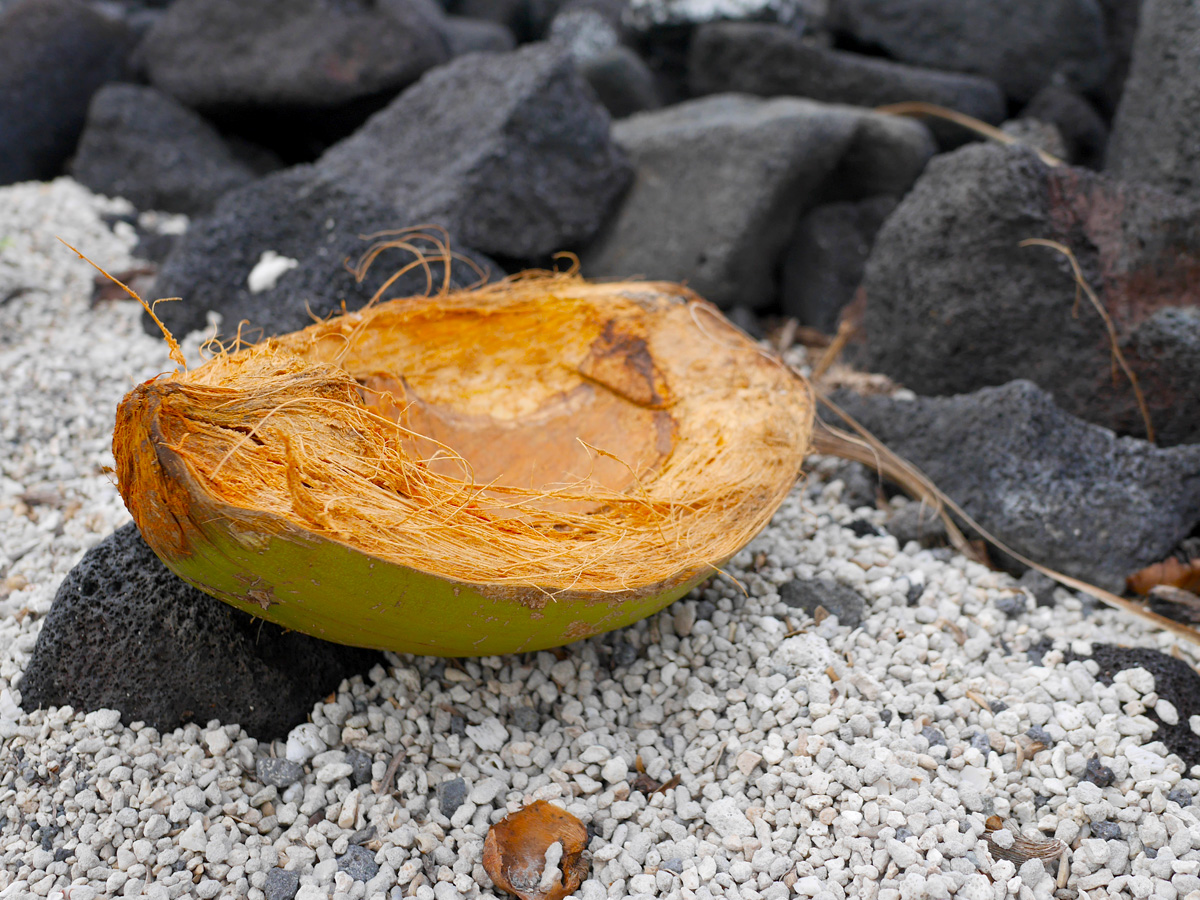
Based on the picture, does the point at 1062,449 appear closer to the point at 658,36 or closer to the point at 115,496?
the point at 115,496

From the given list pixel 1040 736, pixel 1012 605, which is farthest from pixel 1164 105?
pixel 1040 736

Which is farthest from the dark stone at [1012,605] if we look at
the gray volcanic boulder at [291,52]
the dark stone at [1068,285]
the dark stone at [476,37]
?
the dark stone at [476,37]

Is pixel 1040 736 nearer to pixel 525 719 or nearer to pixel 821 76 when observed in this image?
pixel 525 719

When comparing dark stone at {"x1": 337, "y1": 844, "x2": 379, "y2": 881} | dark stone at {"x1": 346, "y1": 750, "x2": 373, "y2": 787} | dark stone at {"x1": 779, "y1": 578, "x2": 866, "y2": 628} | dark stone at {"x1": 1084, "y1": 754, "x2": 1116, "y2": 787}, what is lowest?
dark stone at {"x1": 346, "y1": 750, "x2": 373, "y2": 787}

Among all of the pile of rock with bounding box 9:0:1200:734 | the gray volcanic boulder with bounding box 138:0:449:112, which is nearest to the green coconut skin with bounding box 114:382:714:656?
the pile of rock with bounding box 9:0:1200:734

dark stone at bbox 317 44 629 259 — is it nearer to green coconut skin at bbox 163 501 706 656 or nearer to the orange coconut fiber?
the orange coconut fiber

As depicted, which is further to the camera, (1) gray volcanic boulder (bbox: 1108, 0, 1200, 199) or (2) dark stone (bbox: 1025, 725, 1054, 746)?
(1) gray volcanic boulder (bbox: 1108, 0, 1200, 199)
